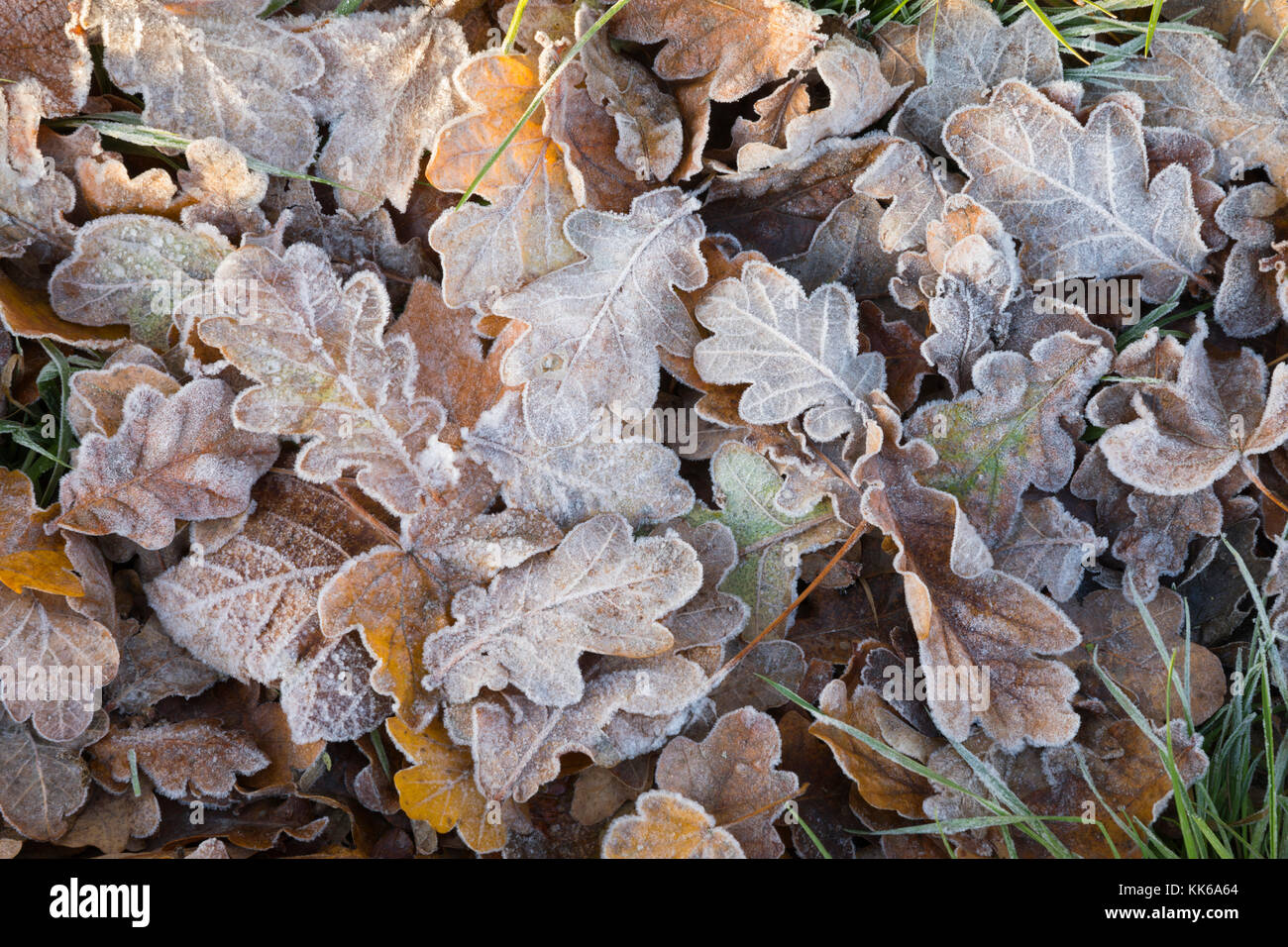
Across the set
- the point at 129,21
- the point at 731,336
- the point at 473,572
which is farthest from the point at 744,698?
the point at 129,21

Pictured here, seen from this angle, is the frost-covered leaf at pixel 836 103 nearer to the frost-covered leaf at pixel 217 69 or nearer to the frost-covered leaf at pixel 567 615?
the frost-covered leaf at pixel 567 615

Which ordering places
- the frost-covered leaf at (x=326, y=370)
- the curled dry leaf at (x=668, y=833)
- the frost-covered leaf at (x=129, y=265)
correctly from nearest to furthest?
1. the curled dry leaf at (x=668, y=833)
2. the frost-covered leaf at (x=326, y=370)
3. the frost-covered leaf at (x=129, y=265)

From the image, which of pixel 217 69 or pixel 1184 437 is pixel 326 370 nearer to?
pixel 217 69

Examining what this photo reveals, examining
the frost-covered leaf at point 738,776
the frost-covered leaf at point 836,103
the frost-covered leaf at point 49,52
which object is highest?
the frost-covered leaf at point 836,103

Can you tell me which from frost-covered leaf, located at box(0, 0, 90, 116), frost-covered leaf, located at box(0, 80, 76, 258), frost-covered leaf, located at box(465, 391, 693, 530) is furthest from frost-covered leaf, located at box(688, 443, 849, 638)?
frost-covered leaf, located at box(0, 0, 90, 116)

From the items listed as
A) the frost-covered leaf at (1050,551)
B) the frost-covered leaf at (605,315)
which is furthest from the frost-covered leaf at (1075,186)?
the frost-covered leaf at (605,315)

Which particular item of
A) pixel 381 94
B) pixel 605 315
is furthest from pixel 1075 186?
pixel 381 94

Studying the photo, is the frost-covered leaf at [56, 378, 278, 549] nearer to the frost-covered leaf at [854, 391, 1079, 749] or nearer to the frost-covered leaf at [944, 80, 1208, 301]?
the frost-covered leaf at [854, 391, 1079, 749]
